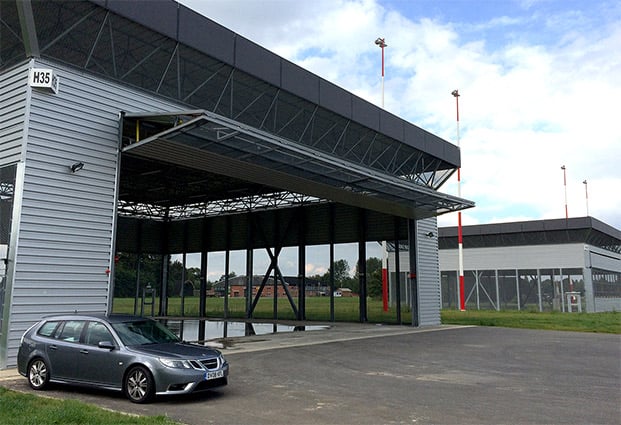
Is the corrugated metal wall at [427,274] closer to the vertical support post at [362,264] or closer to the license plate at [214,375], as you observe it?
the vertical support post at [362,264]

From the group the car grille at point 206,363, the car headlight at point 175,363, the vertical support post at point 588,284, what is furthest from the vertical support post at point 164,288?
the vertical support post at point 588,284

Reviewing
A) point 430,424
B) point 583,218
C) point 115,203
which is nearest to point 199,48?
point 115,203

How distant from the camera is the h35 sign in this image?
1149 cm

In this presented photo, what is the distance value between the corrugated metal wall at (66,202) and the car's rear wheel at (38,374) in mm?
2547

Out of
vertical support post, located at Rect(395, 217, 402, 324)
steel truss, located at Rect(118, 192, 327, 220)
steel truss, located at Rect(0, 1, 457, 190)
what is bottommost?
vertical support post, located at Rect(395, 217, 402, 324)

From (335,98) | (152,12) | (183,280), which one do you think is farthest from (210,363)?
(183,280)

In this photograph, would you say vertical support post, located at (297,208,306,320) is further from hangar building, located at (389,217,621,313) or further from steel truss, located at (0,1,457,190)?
hangar building, located at (389,217,621,313)

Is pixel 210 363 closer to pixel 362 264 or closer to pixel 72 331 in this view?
pixel 72 331

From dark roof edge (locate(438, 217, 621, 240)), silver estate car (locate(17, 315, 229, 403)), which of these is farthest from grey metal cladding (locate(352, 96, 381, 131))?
dark roof edge (locate(438, 217, 621, 240))

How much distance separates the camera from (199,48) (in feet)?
48.0

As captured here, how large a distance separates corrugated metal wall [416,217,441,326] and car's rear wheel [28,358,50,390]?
18144mm

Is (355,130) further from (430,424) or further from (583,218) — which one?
(583,218)

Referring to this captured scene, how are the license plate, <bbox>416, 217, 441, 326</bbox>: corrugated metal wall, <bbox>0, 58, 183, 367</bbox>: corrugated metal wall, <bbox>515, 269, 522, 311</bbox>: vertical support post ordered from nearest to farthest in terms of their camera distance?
1. the license plate
2. <bbox>0, 58, 183, 367</bbox>: corrugated metal wall
3. <bbox>416, 217, 441, 326</bbox>: corrugated metal wall
4. <bbox>515, 269, 522, 311</bbox>: vertical support post

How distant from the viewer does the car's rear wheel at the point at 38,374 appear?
8.54 m
